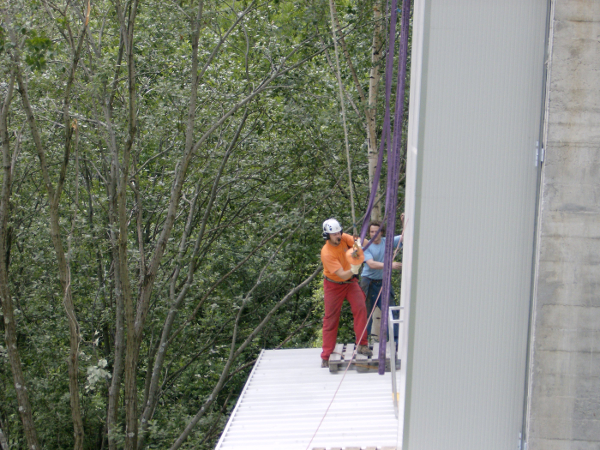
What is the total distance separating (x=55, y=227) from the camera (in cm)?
816

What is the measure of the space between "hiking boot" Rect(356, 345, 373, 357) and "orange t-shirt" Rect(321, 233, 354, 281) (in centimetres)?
93

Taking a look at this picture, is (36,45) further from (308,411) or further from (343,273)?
(308,411)

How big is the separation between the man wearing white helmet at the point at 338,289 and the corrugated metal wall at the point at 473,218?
8.79 feet

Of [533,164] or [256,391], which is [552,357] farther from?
[256,391]

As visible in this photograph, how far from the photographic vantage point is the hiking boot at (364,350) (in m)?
7.60

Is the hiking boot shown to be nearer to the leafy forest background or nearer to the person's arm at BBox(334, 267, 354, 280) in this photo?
the person's arm at BBox(334, 267, 354, 280)

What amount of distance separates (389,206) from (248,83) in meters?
4.18

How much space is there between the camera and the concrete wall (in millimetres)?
4191

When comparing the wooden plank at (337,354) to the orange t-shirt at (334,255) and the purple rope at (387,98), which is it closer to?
the orange t-shirt at (334,255)

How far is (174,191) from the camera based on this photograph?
884 cm

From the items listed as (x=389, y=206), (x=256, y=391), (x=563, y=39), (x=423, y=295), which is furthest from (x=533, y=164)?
(x=256, y=391)

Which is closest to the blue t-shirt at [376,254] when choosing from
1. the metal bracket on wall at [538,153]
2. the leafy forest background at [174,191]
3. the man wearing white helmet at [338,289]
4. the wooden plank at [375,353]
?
the man wearing white helmet at [338,289]

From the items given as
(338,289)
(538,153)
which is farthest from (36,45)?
(538,153)

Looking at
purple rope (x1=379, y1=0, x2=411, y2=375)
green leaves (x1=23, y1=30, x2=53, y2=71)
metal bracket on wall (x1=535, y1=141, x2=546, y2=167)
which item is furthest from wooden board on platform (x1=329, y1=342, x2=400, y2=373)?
green leaves (x1=23, y1=30, x2=53, y2=71)
